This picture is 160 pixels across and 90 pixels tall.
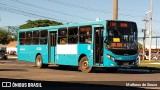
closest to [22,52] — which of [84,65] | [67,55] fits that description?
[67,55]

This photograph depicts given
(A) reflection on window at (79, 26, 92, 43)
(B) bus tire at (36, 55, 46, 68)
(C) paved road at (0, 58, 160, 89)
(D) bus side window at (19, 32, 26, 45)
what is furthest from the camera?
(D) bus side window at (19, 32, 26, 45)

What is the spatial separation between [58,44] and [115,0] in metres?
6.54

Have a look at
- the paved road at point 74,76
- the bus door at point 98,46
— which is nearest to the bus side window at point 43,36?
the paved road at point 74,76

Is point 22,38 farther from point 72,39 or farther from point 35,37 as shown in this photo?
point 72,39

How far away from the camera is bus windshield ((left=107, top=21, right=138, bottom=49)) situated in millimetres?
24266

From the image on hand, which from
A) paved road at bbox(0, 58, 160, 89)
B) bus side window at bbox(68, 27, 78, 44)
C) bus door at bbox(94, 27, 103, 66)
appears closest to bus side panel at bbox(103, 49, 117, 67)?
bus door at bbox(94, 27, 103, 66)

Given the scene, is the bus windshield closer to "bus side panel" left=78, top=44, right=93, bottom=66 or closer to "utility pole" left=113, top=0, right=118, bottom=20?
"bus side panel" left=78, top=44, right=93, bottom=66

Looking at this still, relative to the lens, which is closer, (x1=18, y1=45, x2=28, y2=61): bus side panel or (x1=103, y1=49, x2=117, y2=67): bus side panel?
(x1=103, y1=49, x2=117, y2=67): bus side panel

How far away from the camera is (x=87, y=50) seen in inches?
999

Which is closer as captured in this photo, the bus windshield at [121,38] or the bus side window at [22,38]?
the bus windshield at [121,38]

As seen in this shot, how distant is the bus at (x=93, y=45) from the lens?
957 inches

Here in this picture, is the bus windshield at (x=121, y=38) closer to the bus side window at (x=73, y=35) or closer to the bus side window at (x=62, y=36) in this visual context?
the bus side window at (x=73, y=35)

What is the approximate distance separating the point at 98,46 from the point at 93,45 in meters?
0.31

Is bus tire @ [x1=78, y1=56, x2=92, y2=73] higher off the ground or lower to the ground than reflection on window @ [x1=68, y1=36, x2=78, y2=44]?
lower
